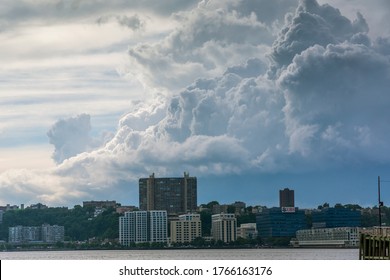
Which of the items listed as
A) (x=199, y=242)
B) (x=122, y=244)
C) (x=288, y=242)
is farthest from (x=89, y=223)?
(x=288, y=242)

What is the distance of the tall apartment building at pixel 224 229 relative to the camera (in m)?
93.6

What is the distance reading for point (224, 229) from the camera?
311 ft

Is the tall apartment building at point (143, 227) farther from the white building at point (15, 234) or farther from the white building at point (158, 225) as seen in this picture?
the white building at point (15, 234)

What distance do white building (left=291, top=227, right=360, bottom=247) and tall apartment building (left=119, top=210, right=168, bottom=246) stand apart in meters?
10.9

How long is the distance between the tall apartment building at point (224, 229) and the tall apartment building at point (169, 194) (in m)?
4.59

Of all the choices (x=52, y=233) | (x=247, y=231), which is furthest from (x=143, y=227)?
(x=247, y=231)

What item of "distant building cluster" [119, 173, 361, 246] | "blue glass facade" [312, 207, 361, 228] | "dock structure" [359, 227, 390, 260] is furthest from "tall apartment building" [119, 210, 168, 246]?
"dock structure" [359, 227, 390, 260]

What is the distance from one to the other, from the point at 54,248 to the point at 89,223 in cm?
389

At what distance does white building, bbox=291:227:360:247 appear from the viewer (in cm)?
8581

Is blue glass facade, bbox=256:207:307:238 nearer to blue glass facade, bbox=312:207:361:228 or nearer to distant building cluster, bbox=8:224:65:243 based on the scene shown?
blue glass facade, bbox=312:207:361:228

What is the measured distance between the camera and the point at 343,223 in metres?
94.3

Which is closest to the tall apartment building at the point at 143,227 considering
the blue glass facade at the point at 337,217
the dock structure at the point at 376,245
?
the blue glass facade at the point at 337,217
